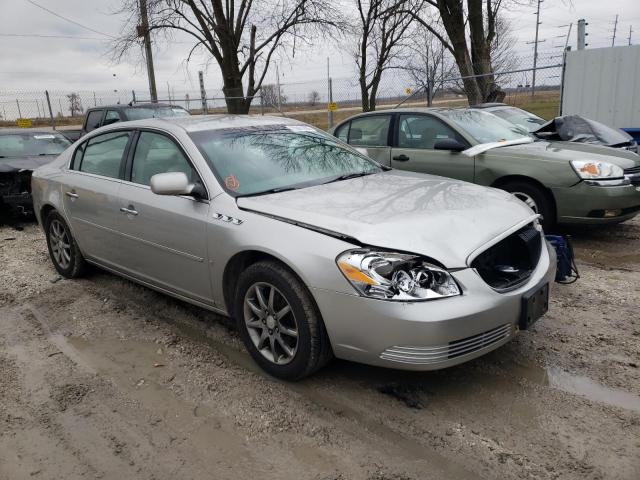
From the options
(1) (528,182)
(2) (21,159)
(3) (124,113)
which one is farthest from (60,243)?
(3) (124,113)

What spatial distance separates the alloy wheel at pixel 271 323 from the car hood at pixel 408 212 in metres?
0.47

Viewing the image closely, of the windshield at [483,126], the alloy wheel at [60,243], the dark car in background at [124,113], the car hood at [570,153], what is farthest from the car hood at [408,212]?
the dark car in background at [124,113]

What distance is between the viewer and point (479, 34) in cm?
1332

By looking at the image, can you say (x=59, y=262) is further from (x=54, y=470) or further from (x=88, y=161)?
(x=54, y=470)

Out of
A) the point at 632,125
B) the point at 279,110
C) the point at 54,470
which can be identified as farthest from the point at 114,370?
the point at 279,110

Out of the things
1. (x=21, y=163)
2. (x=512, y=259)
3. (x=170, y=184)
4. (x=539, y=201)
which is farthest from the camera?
(x=21, y=163)

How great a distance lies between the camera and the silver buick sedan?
2.77 metres

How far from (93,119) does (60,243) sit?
7966mm

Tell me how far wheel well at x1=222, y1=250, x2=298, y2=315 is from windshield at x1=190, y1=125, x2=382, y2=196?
1.43 feet

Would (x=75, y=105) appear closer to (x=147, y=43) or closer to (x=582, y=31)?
(x=147, y=43)

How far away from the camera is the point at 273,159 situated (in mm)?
3902

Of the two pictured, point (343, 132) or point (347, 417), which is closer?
point (347, 417)

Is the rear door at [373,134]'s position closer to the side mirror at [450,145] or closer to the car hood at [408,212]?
the side mirror at [450,145]

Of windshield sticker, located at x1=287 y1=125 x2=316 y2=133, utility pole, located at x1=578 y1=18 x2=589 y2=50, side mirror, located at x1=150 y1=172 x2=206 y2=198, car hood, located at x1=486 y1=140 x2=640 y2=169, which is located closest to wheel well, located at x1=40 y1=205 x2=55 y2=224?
side mirror, located at x1=150 y1=172 x2=206 y2=198
